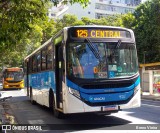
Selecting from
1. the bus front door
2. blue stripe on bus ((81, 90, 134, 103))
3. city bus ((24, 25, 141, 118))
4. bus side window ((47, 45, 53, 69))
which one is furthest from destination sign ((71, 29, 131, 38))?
bus side window ((47, 45, 53, 69))

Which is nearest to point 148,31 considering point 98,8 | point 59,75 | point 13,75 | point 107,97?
point 13,75

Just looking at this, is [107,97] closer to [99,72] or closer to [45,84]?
[99,72]

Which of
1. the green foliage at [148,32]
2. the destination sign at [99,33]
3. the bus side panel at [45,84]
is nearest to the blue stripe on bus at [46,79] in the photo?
the bus side panel at [45,84]

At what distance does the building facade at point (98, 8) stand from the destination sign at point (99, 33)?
244 ft

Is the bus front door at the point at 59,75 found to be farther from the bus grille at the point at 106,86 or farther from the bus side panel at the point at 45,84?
the bus grille at the point at 106,86

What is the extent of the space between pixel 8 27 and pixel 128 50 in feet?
13.1

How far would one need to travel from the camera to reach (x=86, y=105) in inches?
416

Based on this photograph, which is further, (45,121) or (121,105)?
(45,121)

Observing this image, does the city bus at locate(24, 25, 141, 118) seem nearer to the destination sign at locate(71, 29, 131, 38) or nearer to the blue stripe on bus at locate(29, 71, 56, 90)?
the destination sign at locate(71, 29, 131, 38)

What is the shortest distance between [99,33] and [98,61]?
101cm

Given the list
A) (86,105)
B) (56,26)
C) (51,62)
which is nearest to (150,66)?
(51,62)

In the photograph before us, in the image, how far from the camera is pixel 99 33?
1134 cm

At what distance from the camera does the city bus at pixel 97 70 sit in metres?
10.6

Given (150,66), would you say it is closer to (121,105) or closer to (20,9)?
(121,105)
